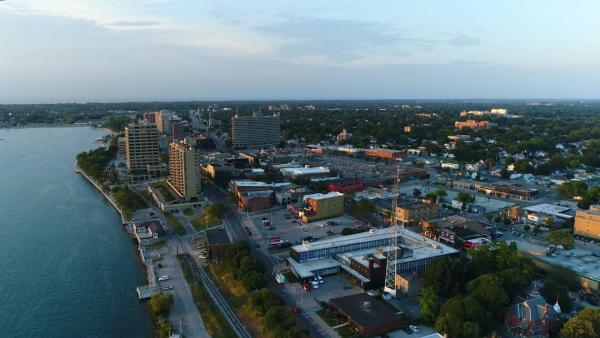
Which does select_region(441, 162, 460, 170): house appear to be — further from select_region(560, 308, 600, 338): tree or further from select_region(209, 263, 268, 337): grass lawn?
select_region(560, 308, 600, 338): tree

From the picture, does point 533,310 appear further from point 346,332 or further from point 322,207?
point 322,207

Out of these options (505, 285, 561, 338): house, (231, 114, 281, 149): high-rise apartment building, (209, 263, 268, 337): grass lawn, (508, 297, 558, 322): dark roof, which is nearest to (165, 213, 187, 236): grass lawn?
(209, 263, 268, 337): grass lawn

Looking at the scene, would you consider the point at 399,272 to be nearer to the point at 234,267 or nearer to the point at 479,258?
the point at 479,258

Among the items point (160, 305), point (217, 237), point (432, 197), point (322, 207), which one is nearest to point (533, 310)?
point (160, 305)

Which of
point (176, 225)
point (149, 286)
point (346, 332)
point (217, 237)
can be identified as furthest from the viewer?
point (176, 225)

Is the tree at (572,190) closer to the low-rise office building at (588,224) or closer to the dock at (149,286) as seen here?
the low-rise office building at (588,224)

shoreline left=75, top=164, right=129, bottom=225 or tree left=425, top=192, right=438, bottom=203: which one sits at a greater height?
tree left=425, top=192, right=438, bottom=203
